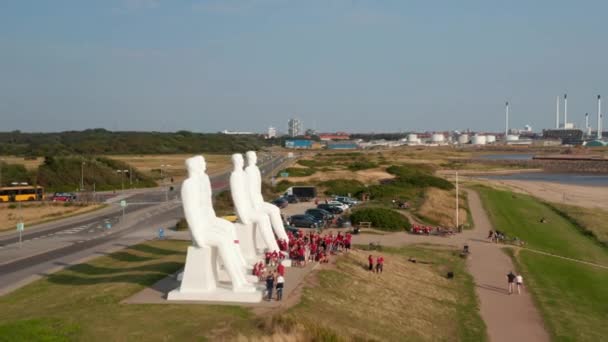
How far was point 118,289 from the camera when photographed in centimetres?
2281

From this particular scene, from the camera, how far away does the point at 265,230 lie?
88.9 feet

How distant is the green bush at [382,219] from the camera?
44.8m

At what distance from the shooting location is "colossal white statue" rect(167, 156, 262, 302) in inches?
827

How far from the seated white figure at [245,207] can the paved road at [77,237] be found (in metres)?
10.1

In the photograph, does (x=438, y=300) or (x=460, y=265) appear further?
(x=460, y=265)

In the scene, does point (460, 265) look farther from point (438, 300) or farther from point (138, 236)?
point (138, 236)

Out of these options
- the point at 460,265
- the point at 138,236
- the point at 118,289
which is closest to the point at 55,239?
the point at 138,236

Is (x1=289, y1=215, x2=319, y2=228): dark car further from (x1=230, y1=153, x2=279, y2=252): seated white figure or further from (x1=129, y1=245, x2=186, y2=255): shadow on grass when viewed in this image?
(x1=230, y1=153, x2=279, y2=252): seated white figure

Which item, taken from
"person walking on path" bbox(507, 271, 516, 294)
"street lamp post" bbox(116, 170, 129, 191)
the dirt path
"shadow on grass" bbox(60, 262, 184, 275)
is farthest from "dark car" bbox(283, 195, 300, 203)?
"person walking on path" bbox(507, 271, 516, 294)

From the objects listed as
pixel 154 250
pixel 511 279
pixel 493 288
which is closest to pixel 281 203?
pixel 154 250

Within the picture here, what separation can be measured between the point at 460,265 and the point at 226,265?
16.6 metres

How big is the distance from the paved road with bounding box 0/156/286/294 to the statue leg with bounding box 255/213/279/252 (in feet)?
34.7

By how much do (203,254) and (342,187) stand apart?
170 feet

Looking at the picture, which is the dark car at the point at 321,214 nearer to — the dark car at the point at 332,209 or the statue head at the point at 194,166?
the dark car at the point at 332,209
